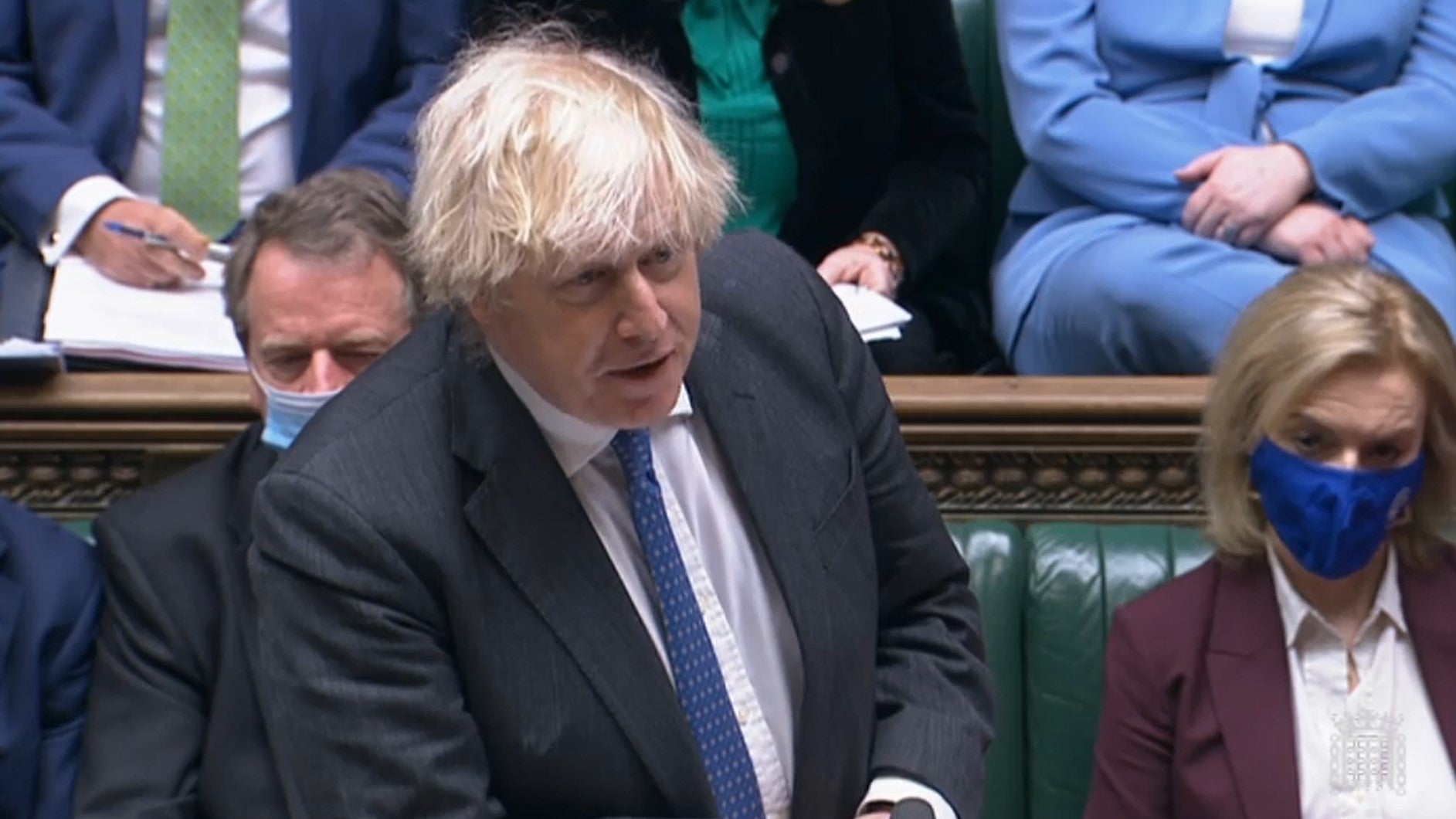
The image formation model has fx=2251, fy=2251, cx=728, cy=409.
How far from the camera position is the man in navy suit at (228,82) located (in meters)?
2.59

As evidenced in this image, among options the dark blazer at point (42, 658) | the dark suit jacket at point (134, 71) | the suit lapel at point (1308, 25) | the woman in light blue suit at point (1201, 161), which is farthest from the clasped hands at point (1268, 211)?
the dark blazer at point (42, 658)

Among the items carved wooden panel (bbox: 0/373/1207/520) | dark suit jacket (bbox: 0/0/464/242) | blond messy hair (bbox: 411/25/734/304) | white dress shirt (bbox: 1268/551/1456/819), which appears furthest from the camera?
dark suit jacket (bbox: 0/0/464/242)

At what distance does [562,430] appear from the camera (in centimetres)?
151

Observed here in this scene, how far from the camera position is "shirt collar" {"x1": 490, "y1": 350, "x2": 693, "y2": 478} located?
1.50m

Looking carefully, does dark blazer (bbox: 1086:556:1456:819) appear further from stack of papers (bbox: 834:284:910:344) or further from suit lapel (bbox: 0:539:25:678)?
suit lapel (bbox: 0:539:25:678)

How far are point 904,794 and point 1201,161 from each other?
4.10 feet

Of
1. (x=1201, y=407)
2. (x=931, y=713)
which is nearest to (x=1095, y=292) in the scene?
(x=1201, y=407)

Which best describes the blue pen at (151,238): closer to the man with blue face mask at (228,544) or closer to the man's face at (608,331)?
the man with blue face mask at (228,544)

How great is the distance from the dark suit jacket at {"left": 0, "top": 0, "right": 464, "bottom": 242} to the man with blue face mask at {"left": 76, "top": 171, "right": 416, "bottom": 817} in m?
0.59

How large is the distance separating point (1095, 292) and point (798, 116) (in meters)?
0.41

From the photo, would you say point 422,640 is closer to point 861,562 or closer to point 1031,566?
point 861,562

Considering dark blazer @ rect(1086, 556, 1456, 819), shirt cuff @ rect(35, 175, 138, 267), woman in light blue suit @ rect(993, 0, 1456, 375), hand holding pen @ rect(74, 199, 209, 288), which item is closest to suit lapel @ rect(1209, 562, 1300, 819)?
dark blazer @ rect(1086, 556, 1456, 819)

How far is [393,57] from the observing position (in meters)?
2.69

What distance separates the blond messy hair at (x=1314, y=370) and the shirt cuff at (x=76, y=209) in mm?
1223
